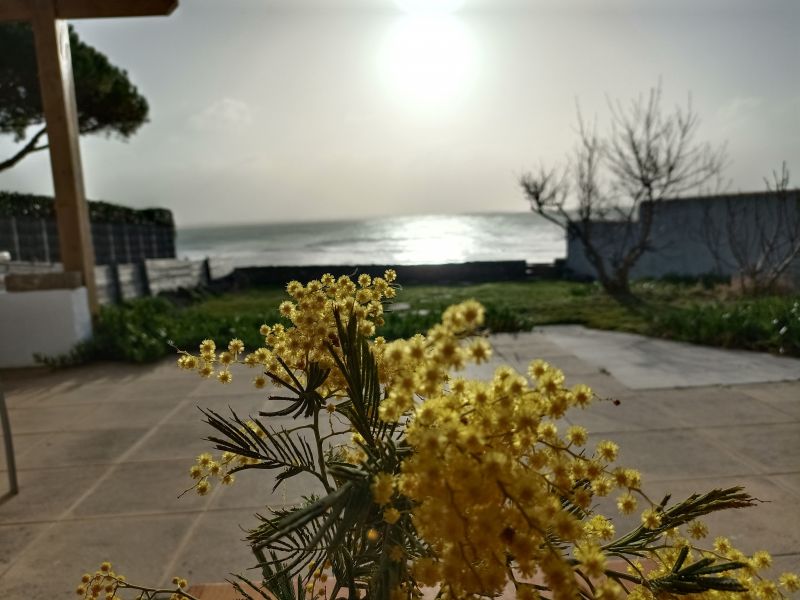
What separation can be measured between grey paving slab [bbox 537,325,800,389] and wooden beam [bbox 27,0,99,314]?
5.14 meters

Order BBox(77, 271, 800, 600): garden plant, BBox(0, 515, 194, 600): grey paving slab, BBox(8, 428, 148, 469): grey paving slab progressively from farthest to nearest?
1. BBox(8, 428, 148, 469): grey paving slab
2. BBox(0, 515, 194, 600): grey paving slab
3. BBox(77, 271, 800, 600): garden plant

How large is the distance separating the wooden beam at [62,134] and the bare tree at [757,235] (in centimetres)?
886

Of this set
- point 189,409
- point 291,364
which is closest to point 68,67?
point 189,409

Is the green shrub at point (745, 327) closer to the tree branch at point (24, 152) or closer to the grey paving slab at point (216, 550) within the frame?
the grey paving slab at point (216, 550)

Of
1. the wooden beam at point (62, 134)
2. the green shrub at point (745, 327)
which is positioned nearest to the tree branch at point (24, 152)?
the wooden beam at point (62, 134)

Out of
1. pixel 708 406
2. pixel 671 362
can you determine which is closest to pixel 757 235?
pixel 671 362

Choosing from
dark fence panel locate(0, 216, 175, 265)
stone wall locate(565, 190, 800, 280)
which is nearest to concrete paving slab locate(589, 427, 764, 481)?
stone wall locate(565, 190, 800, 280)

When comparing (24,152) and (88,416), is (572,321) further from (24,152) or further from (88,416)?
(24,152)

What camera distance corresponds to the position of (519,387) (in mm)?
605

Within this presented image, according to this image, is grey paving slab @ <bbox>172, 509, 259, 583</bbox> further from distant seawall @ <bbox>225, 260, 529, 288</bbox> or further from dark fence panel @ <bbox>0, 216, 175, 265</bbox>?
distant seawall @ <bbox>225, 260, 529, 288</bbox>

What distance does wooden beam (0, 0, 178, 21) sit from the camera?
5.32m

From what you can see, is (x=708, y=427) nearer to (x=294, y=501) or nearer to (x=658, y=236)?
(x=294, y=501)

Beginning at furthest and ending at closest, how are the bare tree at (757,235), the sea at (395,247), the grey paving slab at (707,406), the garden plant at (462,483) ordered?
the sea at (395,247), the bare tree at (757,235), the grey paving slab at (707,406), the garden plant at (462,483)

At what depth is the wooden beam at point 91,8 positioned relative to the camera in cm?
532
